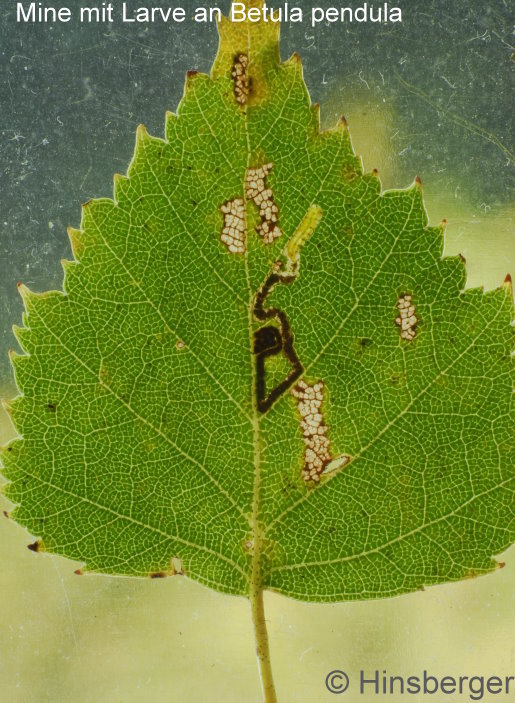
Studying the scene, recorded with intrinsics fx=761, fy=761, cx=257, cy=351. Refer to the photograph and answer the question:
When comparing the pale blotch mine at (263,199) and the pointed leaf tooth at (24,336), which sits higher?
the pale blotch mine at (263,199)

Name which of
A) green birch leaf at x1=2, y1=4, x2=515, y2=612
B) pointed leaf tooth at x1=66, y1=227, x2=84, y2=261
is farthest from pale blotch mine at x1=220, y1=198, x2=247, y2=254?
pointed leaf tooth at x1=66, y1=227, x2=84, y2=261

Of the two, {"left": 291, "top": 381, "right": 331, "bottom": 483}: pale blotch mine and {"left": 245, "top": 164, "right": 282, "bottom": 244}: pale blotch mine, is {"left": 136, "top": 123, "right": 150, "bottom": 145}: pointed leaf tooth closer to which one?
{"left": 245, "top": 164, "right": 282, "bottom": 244}: pale blotch mine

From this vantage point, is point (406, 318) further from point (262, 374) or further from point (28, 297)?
point (28, 297)

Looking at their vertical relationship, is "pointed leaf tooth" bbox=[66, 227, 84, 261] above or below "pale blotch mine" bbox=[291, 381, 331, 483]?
above

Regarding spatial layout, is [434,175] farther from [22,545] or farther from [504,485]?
[22,545]

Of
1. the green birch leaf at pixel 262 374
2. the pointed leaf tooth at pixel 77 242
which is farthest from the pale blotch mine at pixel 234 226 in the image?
the pointed leaf tooth at pixel 77 242

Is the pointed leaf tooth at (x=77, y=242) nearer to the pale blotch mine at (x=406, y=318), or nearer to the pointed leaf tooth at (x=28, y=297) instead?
the pointed leaf tooth at (x=28, y=297)
